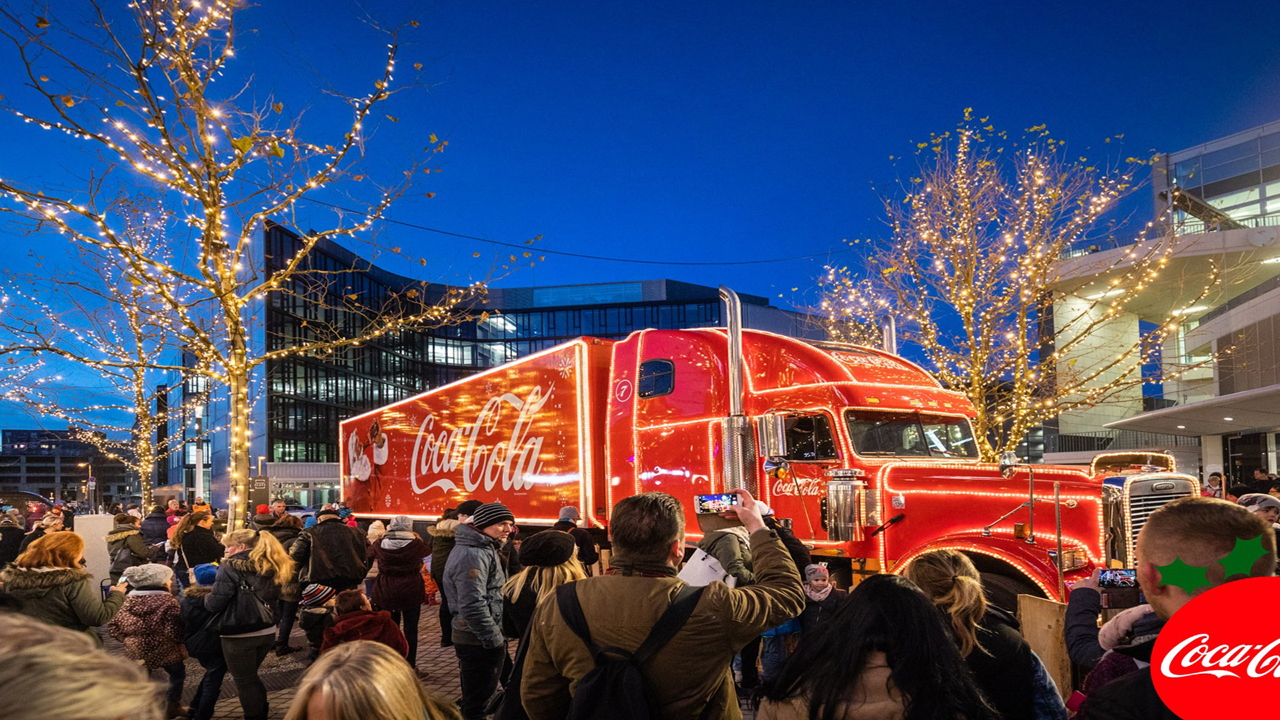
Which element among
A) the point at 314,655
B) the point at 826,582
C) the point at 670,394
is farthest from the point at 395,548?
the point at 826,582

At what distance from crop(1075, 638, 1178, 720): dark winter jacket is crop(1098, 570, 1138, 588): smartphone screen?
218 centimetres

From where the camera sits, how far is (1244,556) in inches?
74.4

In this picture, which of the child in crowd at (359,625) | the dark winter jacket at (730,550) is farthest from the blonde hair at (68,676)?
the child in crowd at (359,625)

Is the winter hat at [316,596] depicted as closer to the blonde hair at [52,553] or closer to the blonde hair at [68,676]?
the blonde hair at [52,553]

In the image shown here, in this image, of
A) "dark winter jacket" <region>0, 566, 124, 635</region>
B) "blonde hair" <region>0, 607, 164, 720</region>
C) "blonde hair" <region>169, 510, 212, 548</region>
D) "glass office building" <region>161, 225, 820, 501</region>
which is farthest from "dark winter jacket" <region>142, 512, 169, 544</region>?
"glass office building" <region>161, 225, 820, 501</region>

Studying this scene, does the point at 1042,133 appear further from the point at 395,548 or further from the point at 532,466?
the point at 395,548

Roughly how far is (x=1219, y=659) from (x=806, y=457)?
7.03 metres

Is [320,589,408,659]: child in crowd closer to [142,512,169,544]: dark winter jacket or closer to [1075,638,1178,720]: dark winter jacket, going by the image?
[1075,638,1178,720]: dark winter jacket

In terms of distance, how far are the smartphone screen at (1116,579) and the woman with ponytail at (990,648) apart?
3.22 ft

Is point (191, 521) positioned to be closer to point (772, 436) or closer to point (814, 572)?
point (772, 436)

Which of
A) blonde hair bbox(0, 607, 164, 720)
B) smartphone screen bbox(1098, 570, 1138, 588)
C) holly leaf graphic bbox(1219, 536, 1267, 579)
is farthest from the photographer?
smartphone screen bbox(1098, 570, 1138, 588)

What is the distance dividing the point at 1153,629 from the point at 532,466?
9.54 m

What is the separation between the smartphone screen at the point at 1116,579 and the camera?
3.70m

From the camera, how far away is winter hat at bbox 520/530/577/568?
4.91 m
